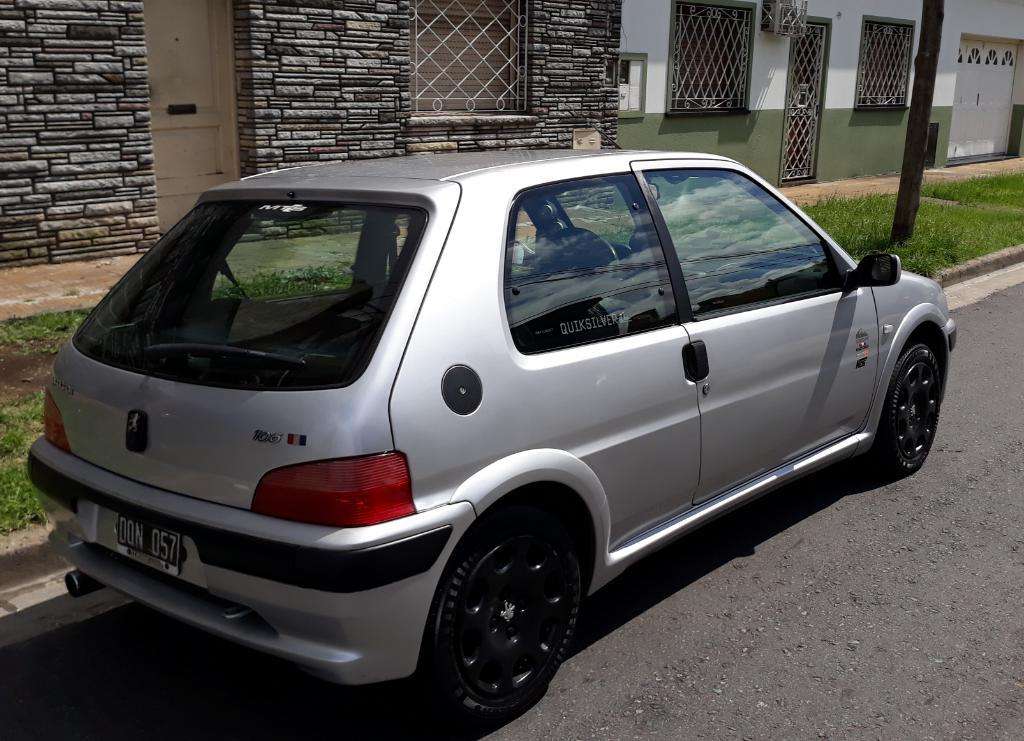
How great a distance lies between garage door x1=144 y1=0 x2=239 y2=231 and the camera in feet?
30.8

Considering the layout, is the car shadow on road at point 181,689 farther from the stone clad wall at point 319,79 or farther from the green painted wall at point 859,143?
the green painted wall at point 859,143

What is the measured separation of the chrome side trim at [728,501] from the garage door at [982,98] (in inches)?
714

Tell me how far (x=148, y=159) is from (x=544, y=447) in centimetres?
701

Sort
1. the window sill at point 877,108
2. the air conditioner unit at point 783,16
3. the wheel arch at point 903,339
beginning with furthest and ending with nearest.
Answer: the window sill at point 877,108, the air conditioner unit at point 783,16, the wheel arch at point 903,339

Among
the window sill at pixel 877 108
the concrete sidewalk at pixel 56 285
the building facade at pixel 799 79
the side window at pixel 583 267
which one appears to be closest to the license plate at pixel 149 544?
the side window at pixel 583 267

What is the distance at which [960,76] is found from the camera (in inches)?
819

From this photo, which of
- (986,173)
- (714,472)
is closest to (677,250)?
(714,472)

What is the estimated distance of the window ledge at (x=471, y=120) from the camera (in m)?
11.1

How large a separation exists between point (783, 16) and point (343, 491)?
1394 cm

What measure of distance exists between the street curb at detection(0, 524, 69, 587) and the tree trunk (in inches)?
343

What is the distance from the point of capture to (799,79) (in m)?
16.6

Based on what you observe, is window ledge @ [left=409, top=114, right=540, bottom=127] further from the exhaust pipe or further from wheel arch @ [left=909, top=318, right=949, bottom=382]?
the exhaust pipe

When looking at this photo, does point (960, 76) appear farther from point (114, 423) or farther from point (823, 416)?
point (114, 423)

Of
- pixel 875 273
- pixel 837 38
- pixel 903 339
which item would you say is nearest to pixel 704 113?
pixel 837 38
